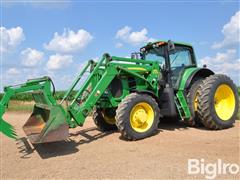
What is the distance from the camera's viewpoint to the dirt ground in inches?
189

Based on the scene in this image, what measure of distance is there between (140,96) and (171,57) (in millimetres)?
2005

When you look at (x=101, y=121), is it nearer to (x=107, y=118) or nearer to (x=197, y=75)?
(x=107, y=118)

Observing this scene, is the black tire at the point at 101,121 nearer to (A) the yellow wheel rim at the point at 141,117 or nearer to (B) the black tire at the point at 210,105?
(A) the yellow wheel rim at the point at 141,117

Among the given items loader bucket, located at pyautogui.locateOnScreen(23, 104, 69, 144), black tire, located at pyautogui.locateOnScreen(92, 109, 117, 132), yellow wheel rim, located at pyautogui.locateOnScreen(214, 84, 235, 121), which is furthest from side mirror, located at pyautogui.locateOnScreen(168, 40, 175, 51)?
loader bucket, located at pyautogui.locateOnScreen(23, 104, 69, 144)

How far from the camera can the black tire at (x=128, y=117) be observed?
22.0 feet

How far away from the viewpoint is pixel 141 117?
7.10m

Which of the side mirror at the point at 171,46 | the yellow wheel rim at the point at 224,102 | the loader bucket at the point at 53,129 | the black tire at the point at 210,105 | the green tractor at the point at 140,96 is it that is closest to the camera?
the loader bucket at the point at 53,129

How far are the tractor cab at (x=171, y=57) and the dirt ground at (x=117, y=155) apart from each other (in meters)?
1.59

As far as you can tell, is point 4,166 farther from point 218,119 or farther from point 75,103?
point 218,119

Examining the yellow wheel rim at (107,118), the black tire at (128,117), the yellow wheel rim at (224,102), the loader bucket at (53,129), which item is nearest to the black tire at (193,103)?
the yellow wheel rim at (224,102)

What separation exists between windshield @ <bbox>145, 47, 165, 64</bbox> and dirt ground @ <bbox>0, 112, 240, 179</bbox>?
2080 mm

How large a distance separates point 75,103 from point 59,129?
0.93 metres

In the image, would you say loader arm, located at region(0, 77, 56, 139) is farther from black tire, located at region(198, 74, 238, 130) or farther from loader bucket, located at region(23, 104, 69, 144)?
black tire, located at region(198, 74, 238, 130)

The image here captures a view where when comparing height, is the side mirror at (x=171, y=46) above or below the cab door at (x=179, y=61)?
A: above
